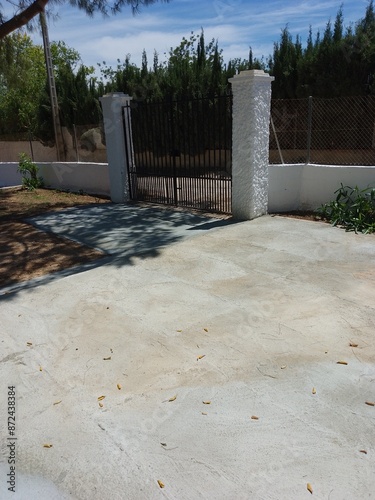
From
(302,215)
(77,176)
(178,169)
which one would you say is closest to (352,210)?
(302,215)

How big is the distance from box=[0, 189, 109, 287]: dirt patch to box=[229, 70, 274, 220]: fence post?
2.78 meters

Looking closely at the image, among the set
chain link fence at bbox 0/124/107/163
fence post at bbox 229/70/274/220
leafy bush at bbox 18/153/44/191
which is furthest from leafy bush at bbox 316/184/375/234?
leafy bush at bbox 18/153/44/191

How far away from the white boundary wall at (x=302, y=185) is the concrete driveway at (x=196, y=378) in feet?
7.41

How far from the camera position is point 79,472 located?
2201 millimetres

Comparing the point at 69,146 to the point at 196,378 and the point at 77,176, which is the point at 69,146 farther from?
the point at 196,378

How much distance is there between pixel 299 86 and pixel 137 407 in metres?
13.9

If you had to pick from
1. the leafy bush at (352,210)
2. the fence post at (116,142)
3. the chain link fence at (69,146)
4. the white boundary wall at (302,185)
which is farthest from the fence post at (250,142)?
the chain link fence at (69,146)

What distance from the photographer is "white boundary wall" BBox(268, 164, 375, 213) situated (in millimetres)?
7298

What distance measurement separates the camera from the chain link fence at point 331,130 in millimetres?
12531

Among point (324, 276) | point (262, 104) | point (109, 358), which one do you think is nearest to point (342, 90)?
point (262, 104)

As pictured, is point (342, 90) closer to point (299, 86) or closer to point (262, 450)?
point (299, 86)

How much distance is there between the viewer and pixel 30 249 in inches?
248

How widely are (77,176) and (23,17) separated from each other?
4.44 meters

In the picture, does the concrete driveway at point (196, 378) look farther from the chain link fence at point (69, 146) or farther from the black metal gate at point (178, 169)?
the chain link fence at point (69, 146)
